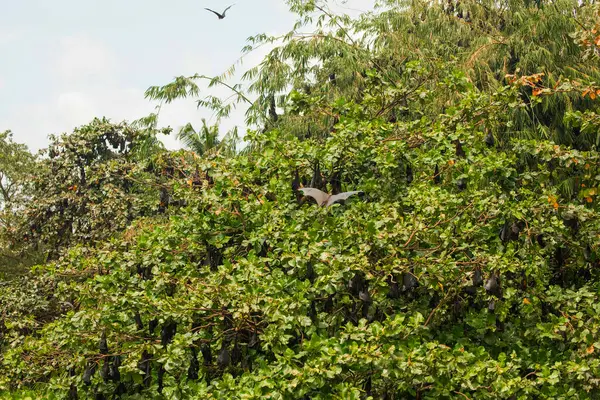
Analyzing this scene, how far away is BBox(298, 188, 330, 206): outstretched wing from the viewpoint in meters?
5.93

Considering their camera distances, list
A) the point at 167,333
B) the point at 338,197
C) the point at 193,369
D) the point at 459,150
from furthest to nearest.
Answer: the point at 459,150, the point at 338,197, the point at 193,369, the point at 167,333

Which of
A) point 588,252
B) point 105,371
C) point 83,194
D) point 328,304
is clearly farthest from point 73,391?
point 83,194

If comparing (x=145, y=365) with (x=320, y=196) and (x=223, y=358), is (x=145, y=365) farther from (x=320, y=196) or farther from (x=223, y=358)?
(x=320, y=196)

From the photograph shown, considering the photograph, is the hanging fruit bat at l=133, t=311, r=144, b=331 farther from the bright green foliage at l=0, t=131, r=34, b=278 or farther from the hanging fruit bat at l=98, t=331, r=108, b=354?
the bright green foliage at l=0, t=131, r=34, b=278

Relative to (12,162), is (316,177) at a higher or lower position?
lower

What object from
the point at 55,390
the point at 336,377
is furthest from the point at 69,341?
the point at 336,377

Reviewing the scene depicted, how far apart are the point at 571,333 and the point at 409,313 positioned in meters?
1.18

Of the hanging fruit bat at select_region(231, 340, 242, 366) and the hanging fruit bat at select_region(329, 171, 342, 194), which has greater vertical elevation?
the hanging fruit bat at select_region(329, 171, 342, 194)

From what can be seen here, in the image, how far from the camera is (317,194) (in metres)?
5.94

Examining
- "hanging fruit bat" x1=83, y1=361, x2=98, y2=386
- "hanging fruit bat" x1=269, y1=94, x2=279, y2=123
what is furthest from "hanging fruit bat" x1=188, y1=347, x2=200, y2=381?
"hanging fruit bat" x1=269, y1=94, x2=279, y2=123

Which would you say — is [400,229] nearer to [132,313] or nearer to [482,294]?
[482,294]

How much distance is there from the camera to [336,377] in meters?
4.78

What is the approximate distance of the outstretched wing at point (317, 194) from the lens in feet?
19.5

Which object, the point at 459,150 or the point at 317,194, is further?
the point at 459,150
